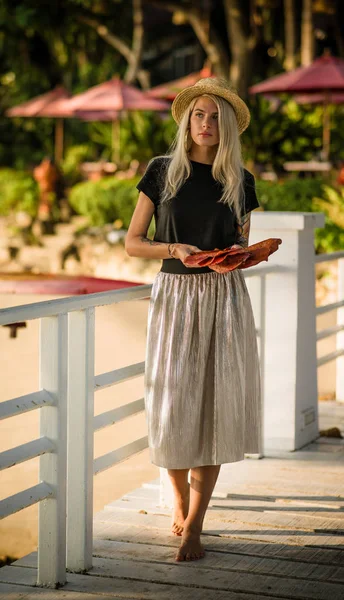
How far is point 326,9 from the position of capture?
22719mm

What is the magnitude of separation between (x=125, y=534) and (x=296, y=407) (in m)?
1.62

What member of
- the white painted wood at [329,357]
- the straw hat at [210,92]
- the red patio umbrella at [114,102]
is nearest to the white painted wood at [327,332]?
the white painted wood at [329,357]

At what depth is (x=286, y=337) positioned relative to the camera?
5.79m

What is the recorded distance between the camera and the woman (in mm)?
4008

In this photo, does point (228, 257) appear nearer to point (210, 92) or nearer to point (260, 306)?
point (210, 92)

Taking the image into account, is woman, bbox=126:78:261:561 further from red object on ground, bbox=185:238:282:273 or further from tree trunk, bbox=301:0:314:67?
tree trunk, bbox=301:0:314:67

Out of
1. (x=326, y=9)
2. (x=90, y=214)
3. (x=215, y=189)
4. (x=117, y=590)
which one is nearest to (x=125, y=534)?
(x=117, y=590)

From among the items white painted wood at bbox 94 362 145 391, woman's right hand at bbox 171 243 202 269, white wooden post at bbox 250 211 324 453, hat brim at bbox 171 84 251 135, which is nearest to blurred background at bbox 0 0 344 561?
white wooden post at bbox 250 211 324 453

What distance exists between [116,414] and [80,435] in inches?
15.8

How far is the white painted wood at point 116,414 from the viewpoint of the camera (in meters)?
4.07

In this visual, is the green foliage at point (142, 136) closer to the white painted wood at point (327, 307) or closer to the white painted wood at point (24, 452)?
the white painted wood at point (327, 307)

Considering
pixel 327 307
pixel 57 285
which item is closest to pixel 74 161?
pixel 57 285

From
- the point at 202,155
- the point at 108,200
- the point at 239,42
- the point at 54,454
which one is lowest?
the point at 54,454

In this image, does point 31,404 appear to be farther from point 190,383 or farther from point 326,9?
point 326,9
